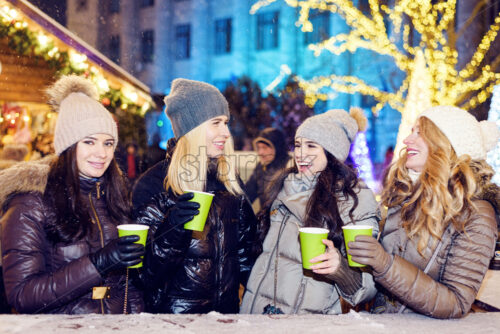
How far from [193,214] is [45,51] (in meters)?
4.85

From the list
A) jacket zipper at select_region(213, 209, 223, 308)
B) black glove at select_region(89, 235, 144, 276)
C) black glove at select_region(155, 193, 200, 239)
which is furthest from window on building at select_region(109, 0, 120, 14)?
black glove at select_region(89, 235, 144, 276)

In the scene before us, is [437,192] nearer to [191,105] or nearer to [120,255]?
[120,255]

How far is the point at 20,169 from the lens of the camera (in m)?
2.02

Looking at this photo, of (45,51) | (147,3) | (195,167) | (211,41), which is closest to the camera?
(195,167)

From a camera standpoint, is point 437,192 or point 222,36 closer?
point 437,192

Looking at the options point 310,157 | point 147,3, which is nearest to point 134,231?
point 310,157

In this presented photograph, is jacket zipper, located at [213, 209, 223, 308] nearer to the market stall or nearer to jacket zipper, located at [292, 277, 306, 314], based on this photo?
jacket zipper, located at [292, 277, 306, 314]

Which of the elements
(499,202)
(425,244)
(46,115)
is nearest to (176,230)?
(425,244)

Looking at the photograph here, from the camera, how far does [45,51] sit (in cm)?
575

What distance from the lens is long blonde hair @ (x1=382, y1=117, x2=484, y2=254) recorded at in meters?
1.84

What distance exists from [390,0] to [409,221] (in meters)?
11.5

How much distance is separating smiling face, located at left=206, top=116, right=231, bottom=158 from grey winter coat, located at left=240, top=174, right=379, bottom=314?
51 centimetres

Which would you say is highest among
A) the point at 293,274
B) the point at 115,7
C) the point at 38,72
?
the point at 115,7

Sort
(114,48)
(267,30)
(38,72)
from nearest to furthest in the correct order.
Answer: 1. (38,72)
2. (267,30)
3. (114,48)
